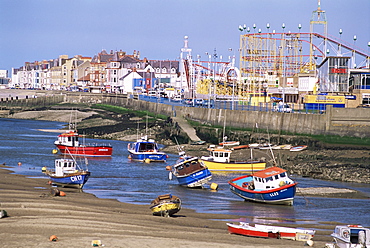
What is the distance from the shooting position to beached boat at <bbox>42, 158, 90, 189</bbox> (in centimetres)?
3804

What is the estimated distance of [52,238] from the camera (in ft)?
67.5

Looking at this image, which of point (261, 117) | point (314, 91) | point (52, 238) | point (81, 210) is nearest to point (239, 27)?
point (314, 91)

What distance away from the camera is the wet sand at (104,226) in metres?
21.1

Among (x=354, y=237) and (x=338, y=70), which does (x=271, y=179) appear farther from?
(x=338, y=70)

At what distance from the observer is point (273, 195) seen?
117ft

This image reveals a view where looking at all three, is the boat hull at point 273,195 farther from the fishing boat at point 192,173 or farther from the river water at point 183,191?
the fishing boat at point 192,173

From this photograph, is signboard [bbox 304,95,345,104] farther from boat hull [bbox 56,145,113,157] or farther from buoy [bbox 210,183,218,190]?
buoy [bbox 210,183,218,190]

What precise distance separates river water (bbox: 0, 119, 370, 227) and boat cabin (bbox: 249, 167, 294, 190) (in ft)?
3.83

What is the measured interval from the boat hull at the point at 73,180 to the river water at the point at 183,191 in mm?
702

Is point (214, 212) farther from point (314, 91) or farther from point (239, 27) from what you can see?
point (239, 27)

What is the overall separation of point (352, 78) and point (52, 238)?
6284 cm

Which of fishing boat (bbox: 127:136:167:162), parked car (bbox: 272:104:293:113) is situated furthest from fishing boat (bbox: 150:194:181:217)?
parked car (bbox: 272:104:293:113)

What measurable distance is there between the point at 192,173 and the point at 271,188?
749 centimetres

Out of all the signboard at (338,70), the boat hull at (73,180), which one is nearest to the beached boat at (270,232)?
the boat hull at (73,180)
